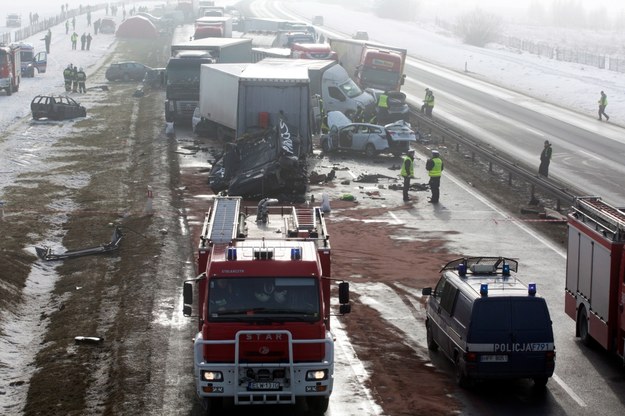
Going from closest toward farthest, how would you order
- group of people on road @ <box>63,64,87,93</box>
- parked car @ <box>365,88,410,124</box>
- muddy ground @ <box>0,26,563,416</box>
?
muddy ground @ <box>0,26,563,416</box>, parked car @ <box>365,88,410,124</box>, group of people on road @ <box>63,64,87,93</box>

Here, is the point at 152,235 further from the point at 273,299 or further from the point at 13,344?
the point at 273,299

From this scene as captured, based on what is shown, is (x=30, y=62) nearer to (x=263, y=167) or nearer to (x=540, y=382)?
(x=263, y=167)

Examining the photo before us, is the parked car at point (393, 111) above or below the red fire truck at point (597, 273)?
above

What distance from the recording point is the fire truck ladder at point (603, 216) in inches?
746

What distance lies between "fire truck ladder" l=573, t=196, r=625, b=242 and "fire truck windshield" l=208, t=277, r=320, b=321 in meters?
6.06

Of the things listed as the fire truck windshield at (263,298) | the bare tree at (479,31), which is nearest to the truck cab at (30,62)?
the bare tree at (479,31)

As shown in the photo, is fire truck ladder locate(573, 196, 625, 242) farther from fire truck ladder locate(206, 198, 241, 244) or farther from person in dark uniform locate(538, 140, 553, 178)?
person in dark uniform locate(538, 140, 553, 178)

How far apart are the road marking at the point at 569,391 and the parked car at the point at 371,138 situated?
85.3ft

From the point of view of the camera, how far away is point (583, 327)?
2058cm

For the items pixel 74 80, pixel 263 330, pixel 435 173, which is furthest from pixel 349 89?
pixel 263 330

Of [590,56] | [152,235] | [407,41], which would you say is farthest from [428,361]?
[407,41]

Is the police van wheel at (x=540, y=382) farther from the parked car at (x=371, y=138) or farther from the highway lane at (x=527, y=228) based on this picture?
the parked car at (x=371, y=138)

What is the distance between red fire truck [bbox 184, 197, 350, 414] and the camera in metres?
15.3

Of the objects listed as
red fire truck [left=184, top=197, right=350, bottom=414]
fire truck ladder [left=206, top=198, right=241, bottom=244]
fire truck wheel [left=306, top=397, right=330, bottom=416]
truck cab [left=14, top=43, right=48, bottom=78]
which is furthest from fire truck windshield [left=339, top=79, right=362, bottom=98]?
fire truck wheel [left=306, top=397, right=330, bottom=416]
